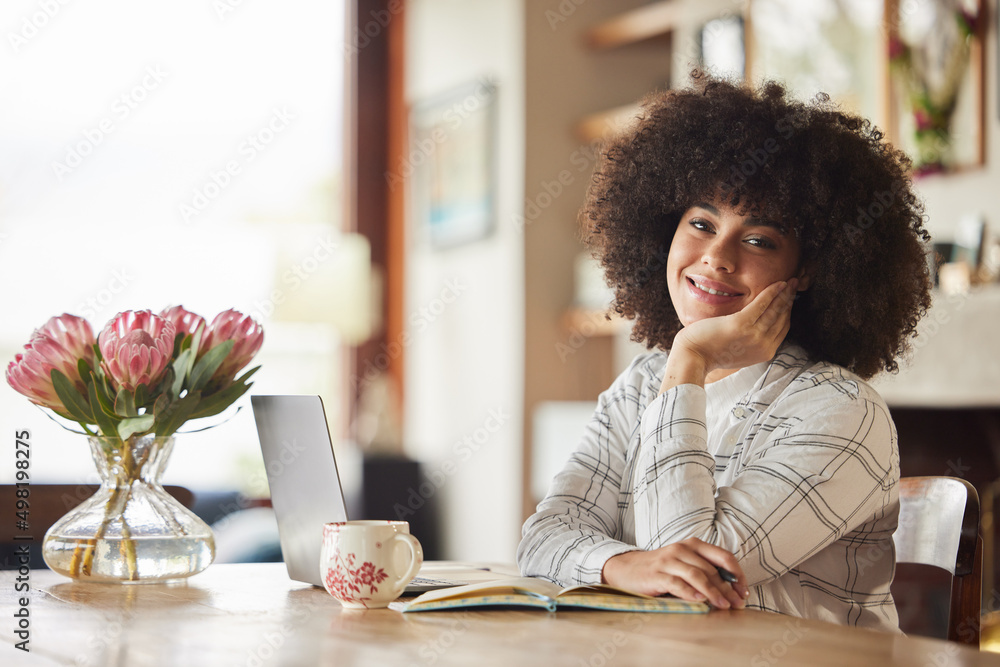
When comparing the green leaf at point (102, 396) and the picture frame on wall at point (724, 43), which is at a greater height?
the picture frame on wall at point (724, 43)

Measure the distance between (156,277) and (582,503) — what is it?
3.39 meters

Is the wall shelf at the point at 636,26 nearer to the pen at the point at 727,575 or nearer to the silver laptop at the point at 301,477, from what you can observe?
the silver laptop at the point at 301,477

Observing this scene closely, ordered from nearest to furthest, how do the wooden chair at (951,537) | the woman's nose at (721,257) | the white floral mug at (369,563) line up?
the white floral mug at (369,563) < the wooden chair at (951,537) < the woman's nose at (721,257)

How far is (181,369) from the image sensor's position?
132cm

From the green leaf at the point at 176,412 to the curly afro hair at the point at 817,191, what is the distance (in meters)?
0.75

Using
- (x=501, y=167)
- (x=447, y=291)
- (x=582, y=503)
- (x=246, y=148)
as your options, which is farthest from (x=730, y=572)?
(x=246, y=148)

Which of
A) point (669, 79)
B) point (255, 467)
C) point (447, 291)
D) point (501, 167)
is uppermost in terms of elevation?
point (669, 79)

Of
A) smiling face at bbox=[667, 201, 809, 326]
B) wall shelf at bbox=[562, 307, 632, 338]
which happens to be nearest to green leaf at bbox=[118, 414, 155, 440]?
smiling face at bbox=[667, 201, 809, 326]

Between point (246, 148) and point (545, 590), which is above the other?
point (246, 148)

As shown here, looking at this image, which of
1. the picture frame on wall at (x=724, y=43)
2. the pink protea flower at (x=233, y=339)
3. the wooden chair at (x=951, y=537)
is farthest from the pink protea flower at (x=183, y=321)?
the picture frame on wall at (x=724, y=43)

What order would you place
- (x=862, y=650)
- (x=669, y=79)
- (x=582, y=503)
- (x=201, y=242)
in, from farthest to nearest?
(x=201, y=242) → (x=669, y=79) → (x=582, y=503) → (x=862, y=650)

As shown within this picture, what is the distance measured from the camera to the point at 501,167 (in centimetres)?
440

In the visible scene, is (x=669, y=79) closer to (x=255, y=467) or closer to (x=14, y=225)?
(x=255, y=467)

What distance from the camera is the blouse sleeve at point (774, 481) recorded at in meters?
1.26
